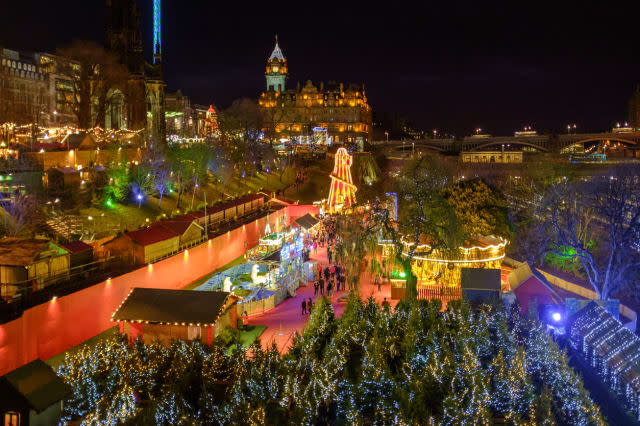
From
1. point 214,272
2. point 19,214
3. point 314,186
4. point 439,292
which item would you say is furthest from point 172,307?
point 314,186

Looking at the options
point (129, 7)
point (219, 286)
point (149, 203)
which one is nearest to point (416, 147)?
point (129, 7)

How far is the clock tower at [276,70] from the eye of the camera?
10712cm

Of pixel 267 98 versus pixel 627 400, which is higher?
pixel 267 98

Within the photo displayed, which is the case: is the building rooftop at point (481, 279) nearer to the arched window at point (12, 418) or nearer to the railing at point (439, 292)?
the railing at point (439, 292)

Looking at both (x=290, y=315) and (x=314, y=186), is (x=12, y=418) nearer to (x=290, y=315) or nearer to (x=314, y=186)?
(x=290, y=315)

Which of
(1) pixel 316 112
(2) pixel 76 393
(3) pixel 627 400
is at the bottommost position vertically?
(3) pixel 627 400

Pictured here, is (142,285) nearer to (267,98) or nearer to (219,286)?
(219,286)

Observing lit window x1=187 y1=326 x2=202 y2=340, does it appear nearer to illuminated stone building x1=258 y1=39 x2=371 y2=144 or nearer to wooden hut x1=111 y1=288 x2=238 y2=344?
wooden hut x1=111 y1=288 x2=238 y2=344

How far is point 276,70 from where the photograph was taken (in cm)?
10712

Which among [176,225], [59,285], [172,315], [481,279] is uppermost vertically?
[176,225]

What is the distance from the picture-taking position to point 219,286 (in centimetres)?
1991

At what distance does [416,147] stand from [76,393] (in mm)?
78081

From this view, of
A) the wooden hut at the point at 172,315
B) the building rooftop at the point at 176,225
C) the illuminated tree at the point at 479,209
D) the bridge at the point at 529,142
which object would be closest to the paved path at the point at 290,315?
the wooden hut at the point at 172,315

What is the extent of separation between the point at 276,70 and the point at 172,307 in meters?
96.9
